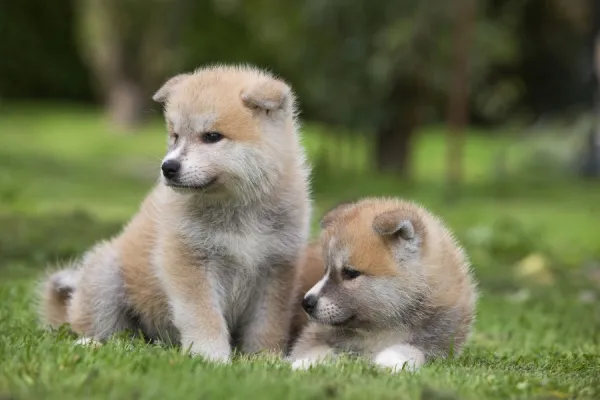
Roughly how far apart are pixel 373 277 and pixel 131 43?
23578 millimetres

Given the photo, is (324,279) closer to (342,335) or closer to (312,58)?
(342,335)

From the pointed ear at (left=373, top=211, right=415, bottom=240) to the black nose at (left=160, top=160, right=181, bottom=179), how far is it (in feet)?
3.34

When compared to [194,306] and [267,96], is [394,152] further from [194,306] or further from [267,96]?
[194,306]

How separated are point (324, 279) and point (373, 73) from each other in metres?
12.2

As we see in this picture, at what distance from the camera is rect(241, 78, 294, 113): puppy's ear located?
17.5ft

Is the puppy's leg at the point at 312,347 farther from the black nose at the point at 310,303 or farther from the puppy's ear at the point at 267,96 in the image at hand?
the puppy's ear at the point at 267,96

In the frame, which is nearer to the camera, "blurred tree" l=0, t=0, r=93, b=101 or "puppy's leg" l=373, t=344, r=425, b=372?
"puppy's leg" l=373, t=344, r=425, b=372

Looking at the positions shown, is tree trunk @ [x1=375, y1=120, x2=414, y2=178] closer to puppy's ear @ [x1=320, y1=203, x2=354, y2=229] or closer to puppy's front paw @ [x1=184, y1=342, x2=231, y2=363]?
puppy's ear @ [x1=320, y1=203, x2=354, y2=229]

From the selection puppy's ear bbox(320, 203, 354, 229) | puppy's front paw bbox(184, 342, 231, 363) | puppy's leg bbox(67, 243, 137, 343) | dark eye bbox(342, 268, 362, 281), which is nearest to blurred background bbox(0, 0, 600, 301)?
puppy's leg bbox(67, 243, 137, 343)

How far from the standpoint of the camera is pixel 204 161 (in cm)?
520

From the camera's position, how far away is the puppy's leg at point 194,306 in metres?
5.19

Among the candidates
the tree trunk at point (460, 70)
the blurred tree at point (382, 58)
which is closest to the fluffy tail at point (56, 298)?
the tree trunk at point (460, 70)

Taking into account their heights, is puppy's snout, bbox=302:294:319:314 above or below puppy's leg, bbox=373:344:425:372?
above

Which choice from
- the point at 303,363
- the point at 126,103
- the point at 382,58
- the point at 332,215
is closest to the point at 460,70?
the point at 382,58
